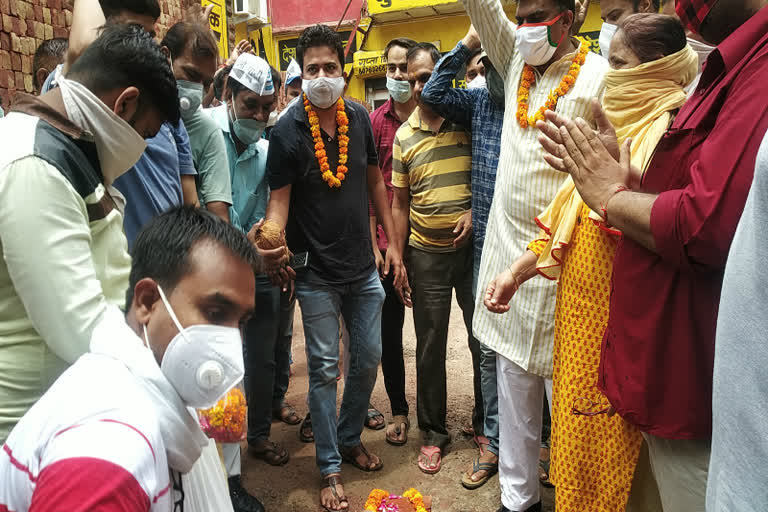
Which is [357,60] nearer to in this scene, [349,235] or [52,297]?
[349,235]

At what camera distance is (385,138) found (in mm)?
4109

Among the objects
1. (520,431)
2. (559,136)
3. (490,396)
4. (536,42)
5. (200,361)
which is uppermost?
(536,42)

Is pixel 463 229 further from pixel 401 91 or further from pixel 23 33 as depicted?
pixel 23 33

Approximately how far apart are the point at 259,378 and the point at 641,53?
242 centimetres

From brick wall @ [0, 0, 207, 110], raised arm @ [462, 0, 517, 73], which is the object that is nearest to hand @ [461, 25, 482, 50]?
raised arm @ [462, 0, 517, 73]

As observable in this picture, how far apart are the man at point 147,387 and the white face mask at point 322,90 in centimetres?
185

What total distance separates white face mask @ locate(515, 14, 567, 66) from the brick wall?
3.51 m

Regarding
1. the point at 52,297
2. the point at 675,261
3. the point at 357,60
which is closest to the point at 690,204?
the point at 675,261

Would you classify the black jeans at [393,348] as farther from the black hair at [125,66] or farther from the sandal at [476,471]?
the black hair at [125,66]

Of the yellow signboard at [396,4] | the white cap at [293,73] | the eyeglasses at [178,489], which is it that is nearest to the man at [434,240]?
the white cap at [293,73]

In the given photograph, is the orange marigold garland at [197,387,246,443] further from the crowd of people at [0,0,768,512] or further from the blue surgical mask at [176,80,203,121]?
the blue surgical mask at [176,80,203,121]

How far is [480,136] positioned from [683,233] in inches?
78.7

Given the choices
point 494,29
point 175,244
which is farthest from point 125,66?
point 494,29

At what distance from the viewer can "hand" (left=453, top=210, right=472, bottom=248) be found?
10.8 feet
